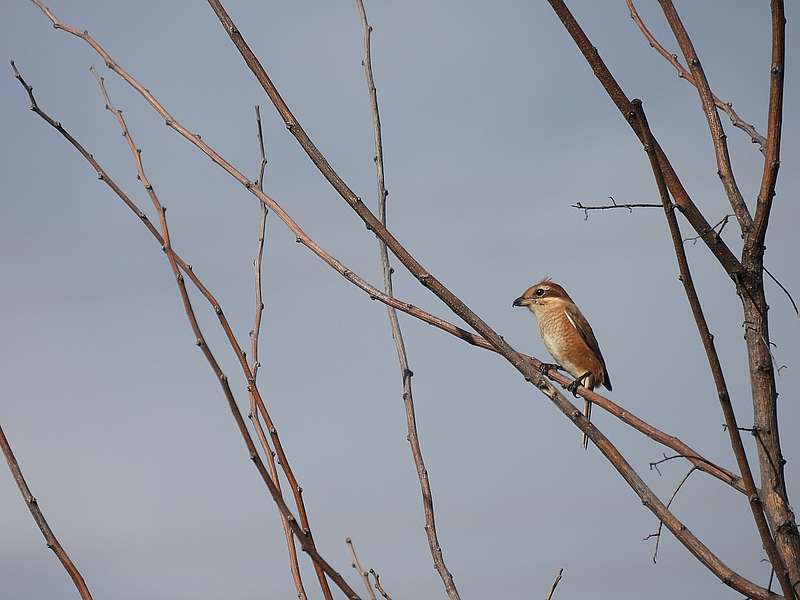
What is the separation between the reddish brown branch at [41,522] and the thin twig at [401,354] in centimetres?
82

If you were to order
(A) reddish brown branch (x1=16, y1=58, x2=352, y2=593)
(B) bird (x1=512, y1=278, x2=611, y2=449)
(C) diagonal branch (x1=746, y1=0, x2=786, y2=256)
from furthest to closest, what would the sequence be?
(B) bird (x1=512, y1=278, x2=611, y2=449), (C) diagonal branch (x1=746, y1=0, x2=786, y2=256), (A) reddish brown branch (x1=16, y1=58, x2=352, y2=593)

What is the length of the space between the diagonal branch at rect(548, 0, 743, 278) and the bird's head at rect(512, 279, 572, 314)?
3716 mm

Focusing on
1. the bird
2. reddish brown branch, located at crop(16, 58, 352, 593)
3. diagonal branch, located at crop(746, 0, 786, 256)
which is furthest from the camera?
the bird

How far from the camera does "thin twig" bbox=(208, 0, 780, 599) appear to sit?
1575 mm

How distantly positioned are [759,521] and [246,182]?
1164 mm

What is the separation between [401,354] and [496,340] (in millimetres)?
807

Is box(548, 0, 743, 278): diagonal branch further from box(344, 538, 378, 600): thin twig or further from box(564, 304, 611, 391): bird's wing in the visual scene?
box(564, 304, 611, 391): bird's wing

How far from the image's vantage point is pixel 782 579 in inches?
56.7

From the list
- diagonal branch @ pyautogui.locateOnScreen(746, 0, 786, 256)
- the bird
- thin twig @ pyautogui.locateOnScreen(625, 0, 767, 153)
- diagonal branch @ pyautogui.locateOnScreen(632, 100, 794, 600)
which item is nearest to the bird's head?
the bird

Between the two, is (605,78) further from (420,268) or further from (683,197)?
(420,268)

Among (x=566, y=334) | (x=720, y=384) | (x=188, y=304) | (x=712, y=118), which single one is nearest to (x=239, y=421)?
(x=188, y=304)

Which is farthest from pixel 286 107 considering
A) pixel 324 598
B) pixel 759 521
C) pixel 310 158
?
pixel 759 521

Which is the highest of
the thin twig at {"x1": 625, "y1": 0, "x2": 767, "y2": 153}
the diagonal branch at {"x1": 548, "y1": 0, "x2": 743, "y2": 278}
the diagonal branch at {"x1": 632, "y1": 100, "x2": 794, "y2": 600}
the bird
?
the bird

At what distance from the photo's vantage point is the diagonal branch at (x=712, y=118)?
1.89 m
